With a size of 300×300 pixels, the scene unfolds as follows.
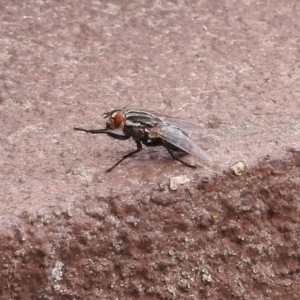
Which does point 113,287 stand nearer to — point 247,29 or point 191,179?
point 191,179

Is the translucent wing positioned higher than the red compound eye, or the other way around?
the translucent wing

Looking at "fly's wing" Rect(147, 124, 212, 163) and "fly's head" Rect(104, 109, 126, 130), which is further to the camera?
"fly's head" Rect(104, 109, 126, 130)

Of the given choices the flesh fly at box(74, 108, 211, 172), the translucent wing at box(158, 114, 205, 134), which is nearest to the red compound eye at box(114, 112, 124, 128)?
the flesh fly at box(74, 108, 211, 172)

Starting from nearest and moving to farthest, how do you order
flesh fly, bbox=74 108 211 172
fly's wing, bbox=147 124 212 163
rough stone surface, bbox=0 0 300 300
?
rough stone surface, bbox=0 0 300 300
fly's wing, bbox=147 124 212 163
flesh fly, bbox=74 108 211 172

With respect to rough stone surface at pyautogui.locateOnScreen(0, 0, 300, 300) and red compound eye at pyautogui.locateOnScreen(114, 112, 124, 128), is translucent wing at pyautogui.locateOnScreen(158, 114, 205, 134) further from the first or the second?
red compound eye at pyautogui.locateOnScreen(114, 112, 124, 128)

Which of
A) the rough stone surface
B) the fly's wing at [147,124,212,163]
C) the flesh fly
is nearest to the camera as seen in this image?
the rough stone surface

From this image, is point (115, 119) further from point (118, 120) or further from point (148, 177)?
point (148, 177)

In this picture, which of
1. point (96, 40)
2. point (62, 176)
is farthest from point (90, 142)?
point (96, 40)

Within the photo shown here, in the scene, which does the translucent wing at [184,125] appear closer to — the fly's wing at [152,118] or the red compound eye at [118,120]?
the fly's wing at [152,118]
